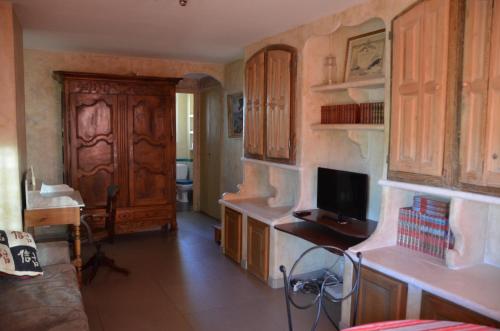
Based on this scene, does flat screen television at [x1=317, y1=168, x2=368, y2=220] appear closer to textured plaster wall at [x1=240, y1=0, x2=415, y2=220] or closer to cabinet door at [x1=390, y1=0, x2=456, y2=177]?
textured plaster wall at [x1=240, y1=0, x2=415, y2=220]

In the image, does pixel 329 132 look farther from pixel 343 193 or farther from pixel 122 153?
pixel 122 153

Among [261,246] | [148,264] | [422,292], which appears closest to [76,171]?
[148,264]

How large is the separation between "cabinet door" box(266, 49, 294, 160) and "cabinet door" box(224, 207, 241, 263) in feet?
2.60

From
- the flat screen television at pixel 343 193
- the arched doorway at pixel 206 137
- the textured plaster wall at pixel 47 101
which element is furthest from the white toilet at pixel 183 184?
the flat screen television at pixel 343 193

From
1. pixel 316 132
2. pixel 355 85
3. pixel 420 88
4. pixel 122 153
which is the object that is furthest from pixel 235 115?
pixel 420 88

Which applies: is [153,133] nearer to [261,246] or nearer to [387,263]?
[261,246]

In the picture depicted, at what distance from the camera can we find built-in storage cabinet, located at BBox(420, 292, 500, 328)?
1.99m

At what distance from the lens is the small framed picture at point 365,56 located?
328 centimetres

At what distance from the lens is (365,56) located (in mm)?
3439

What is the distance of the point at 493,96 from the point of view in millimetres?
2119

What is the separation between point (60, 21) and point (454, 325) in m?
3.83

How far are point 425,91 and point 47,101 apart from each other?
460 cm

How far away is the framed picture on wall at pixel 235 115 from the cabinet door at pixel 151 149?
2.81ft

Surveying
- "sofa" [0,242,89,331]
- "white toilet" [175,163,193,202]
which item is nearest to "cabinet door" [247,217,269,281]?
"sofa" [0,242,89,331]
